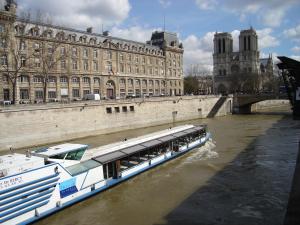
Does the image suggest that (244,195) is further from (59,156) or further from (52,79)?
(52,79)

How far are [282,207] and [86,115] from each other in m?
30.7

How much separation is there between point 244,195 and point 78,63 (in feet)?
157

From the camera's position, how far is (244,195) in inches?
744

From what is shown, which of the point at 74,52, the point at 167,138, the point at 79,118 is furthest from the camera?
the point at 74,52

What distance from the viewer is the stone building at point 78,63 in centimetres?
4841

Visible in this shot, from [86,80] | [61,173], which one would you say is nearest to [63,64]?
[86,80]

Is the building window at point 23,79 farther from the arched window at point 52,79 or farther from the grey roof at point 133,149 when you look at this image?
the grey roof at point 133,149

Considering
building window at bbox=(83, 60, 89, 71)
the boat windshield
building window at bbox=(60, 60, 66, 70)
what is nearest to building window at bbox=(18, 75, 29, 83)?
building window at bbox=(60, 60, 66, 70)

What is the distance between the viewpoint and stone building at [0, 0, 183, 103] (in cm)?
4841

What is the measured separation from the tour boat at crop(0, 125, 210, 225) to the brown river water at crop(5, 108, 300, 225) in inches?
25.8

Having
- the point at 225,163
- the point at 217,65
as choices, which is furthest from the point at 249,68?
the point at 225,163

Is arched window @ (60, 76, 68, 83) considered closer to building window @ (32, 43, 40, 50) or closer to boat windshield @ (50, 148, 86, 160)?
building window @ (32, 43, 40, 50)

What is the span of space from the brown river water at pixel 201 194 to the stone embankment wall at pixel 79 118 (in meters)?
17.5

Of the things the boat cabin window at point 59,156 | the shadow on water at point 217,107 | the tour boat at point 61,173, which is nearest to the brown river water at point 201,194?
the tour boat at point 61,173
